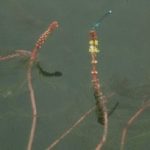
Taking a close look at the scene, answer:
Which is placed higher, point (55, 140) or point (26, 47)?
point (26, 47)

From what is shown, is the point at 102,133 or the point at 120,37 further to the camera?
the point at 120,37

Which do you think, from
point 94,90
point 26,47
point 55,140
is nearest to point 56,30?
point 26,47

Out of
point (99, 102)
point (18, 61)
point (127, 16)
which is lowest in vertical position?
point (99, 102)

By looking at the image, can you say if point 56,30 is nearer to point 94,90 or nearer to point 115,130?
point 94,90

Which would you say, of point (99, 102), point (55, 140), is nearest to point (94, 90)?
point (99, 102)

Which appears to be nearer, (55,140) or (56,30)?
(55,140)

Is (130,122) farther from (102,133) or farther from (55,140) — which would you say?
(55,140)

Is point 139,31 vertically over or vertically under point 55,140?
over

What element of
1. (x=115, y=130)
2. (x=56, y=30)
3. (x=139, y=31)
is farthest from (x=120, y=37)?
(x=115, y=130)

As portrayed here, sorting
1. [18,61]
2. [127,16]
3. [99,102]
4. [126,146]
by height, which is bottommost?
[126,146]
